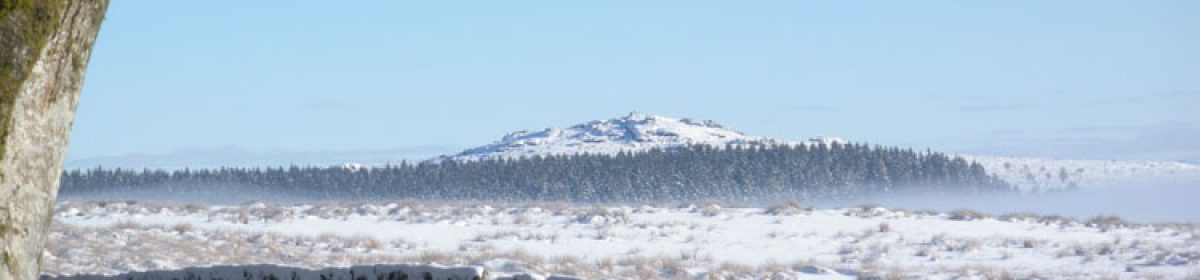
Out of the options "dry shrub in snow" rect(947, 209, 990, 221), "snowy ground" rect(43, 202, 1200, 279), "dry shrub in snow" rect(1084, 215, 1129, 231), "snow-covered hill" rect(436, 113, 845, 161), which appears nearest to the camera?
"snowy ground" rect(43, 202, 1200, 279)

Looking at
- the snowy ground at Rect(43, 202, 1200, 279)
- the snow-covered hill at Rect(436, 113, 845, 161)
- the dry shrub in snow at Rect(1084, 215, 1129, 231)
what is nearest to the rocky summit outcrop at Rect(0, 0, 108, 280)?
the snowy ground at Rect(43, 202, 1200, 279)

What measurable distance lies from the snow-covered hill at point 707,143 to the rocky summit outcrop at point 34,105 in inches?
4249

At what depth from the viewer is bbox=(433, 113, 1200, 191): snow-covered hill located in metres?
135

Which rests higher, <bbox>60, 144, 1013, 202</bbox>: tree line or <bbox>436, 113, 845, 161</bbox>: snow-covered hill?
<bbox>436, 113, 845, 161</bbox>: snow-covered hill

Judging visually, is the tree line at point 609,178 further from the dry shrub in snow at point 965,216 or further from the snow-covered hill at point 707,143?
the dry shrub in snow at point 965,216

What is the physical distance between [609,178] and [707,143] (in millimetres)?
29788

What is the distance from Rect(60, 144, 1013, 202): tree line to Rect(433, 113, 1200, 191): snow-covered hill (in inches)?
288

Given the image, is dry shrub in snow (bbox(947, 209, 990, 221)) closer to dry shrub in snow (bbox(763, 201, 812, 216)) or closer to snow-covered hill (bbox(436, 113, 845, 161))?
dry shrub in snow (bbox(763, 201, 812, 216))

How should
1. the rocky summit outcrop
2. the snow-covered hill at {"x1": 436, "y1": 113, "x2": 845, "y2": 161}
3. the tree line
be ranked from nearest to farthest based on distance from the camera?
the rocky summit outcrop → the tree line → the snow-covered hill at {"x1": 436, "y1": 113, "x2": 845, "y2": 161}

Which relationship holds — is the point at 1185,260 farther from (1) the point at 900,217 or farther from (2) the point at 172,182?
(2) the point at 172,182

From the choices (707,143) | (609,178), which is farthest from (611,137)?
(609,178)

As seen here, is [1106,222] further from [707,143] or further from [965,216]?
[707,143]

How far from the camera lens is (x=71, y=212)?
1503 inches

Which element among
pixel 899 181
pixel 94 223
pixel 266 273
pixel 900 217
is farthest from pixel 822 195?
pixel 266 273
